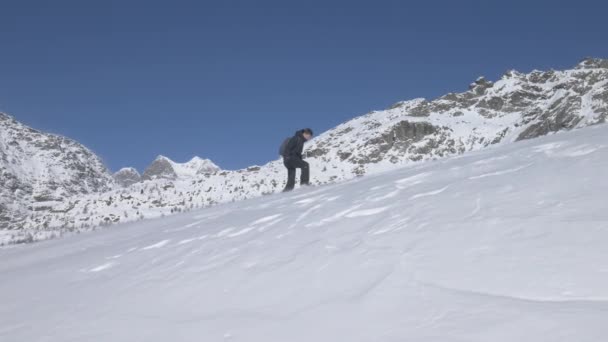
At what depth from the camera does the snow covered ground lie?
2.20 metres

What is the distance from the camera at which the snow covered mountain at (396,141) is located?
3116 centimetres

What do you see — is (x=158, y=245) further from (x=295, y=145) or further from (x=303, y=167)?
(x=303, y=167)

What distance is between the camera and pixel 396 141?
219 ft

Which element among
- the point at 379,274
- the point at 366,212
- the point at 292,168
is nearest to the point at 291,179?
the point at 292,168

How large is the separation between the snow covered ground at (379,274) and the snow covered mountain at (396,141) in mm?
6982

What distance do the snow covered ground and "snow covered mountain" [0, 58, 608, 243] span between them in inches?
275

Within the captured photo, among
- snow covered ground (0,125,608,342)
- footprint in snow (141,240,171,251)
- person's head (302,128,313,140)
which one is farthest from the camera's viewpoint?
person's head (302,128,313,140)

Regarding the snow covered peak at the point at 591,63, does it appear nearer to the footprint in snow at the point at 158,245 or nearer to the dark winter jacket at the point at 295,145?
the dark winter jacket at the point at 295,145

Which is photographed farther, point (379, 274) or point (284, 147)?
point (284, 147)

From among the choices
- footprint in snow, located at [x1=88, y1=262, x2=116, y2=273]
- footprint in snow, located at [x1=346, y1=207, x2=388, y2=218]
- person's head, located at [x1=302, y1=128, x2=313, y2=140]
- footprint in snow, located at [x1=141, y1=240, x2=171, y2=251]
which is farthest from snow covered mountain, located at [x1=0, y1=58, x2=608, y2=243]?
footprint in snow, located at [x1=346, y1=207, x2=388, y2=218]

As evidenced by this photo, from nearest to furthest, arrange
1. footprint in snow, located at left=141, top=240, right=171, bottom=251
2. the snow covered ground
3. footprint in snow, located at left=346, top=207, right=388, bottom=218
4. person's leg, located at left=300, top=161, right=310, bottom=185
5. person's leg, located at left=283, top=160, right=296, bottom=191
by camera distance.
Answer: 1. the snow covered ground
2. footprint in snow, located at left=346, top=207, right=388, bottom=218
3. footprint in snow, located at left=141, top=240, right=171, bottom=251
4. person's leg, located at left=283, top=160, right=296, bottom=191
5. person's leg, located at left=300, top=161, right=310, bottom=185

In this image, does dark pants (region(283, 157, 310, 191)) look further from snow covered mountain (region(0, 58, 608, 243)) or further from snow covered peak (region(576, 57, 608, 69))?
snow covered peak (region(576, 57, 608, 69))

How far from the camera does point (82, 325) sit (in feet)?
10.5

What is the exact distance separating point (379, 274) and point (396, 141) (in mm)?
65060
